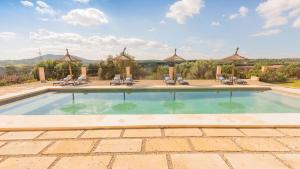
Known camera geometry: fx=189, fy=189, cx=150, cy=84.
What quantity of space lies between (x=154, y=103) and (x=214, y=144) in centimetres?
627

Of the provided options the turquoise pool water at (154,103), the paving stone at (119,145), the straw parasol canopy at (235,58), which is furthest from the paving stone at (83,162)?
the straw parasol canopy at (235,58)

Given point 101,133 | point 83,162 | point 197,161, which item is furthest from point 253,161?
point 101,133

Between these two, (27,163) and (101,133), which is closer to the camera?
(27,163)

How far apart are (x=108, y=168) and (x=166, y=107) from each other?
6550 mm

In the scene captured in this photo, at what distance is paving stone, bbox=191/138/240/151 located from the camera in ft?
11.9

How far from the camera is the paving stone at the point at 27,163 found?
120 inches

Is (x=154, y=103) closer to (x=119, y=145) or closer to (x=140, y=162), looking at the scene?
(x=119, y=145)

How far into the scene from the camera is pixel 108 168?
2971 millimetres

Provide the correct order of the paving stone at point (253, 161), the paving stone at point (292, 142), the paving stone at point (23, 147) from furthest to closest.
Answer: the paving stone at point (292, 142) < the paving stone at point (23, 147) < the paving stone at point (253, 161)

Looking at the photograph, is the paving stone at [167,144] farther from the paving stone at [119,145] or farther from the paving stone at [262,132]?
the paving stone at [262,132]

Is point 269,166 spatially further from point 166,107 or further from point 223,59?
point 223,59

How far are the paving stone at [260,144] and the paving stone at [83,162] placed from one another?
2635mm

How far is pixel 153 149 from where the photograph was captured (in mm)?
3605

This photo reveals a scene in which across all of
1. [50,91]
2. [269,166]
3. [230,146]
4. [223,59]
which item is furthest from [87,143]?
[223,59]
